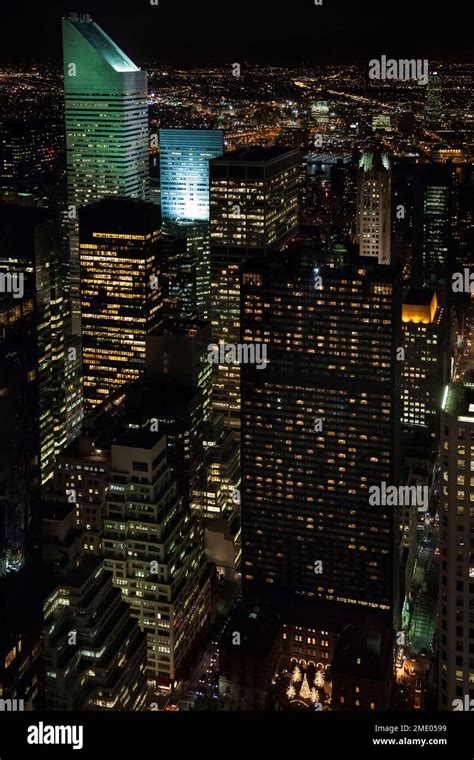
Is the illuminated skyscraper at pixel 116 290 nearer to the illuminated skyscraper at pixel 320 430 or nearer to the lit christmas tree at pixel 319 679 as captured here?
the illuminated skyscraper at pixel 320 430

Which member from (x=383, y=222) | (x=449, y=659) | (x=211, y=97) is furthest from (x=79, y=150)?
(x=449, y=659)

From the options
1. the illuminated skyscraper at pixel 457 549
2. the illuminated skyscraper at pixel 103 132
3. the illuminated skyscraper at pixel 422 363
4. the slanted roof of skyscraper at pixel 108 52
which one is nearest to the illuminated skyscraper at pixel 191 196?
the illuminated skyscraper at pixel 103 132

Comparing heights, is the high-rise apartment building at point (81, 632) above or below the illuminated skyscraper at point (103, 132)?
below

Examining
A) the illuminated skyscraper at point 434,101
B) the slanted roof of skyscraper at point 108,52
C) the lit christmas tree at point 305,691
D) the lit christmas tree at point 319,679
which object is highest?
the slanted roof of skyscraper at point 108,52

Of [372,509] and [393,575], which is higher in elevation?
[372,509]

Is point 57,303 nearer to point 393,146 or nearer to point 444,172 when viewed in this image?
point 393,146

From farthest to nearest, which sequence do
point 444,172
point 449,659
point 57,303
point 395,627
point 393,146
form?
point 444,172 → point 57,303 → point 393,146 → point 395,627 → point 449,659
